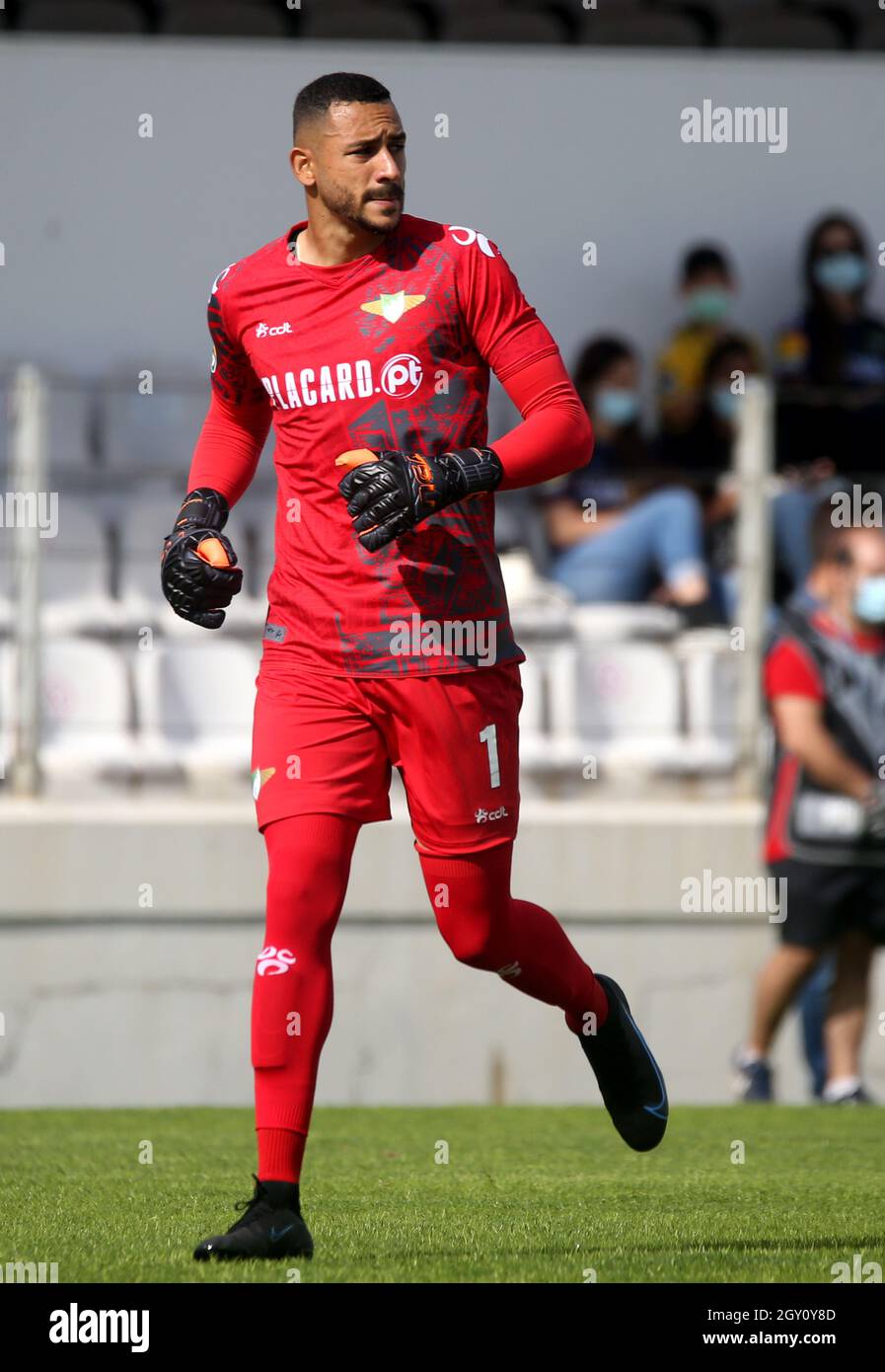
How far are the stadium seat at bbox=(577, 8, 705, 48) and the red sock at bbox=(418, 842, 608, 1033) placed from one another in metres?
8.15

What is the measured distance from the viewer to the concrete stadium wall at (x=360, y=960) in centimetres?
873

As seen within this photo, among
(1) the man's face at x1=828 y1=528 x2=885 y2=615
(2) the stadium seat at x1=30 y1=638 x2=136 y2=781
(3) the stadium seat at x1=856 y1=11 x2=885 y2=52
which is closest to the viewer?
(1) the man's face at x1=828 y1=528 x2=885 y2=615

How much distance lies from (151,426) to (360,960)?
8.35 feet

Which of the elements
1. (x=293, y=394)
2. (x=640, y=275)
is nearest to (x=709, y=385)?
(x=640, y=275)

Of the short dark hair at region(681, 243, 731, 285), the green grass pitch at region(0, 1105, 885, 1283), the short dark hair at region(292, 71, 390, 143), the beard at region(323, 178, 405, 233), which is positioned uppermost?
the short dark hair at region(681, 243, 731, 285)

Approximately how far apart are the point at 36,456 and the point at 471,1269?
5.61 metres

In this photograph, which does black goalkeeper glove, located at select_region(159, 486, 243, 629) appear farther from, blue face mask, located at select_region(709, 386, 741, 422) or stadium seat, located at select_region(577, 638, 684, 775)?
blue face mask, located at select_region(709, 386, 741, 422)

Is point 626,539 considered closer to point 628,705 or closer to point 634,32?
point 628,705

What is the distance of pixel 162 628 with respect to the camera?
9484 mm

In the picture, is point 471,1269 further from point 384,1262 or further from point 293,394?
point 293,394

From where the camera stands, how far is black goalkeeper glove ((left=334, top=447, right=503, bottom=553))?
3836mm

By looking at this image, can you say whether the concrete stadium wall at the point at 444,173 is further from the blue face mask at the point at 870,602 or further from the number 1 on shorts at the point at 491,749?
the number 1 on shorts at the point at 491,749

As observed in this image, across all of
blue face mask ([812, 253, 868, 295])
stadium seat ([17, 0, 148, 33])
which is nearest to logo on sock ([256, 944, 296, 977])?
blue face mask ([812, 253, 868, 295])

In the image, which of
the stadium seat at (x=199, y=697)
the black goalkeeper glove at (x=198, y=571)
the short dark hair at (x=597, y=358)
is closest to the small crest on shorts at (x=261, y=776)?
the black goalkeeper glove at (x=198, y=571)
